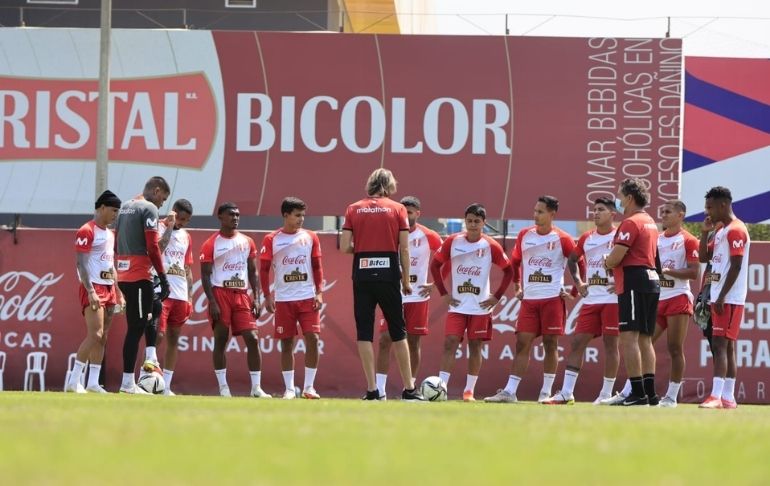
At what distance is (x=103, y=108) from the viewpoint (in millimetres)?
18938

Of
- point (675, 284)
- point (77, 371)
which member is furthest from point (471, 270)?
point (77, 371)

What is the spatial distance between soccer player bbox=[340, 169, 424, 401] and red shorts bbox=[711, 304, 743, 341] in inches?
119

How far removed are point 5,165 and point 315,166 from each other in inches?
182

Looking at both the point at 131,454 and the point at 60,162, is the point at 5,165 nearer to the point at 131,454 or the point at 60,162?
the point at 60,162

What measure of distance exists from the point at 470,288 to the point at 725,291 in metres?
3.80

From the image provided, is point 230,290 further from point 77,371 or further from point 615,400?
point 615,400

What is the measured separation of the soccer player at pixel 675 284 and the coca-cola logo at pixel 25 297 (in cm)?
858

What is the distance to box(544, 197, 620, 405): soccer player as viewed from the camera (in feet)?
49.7

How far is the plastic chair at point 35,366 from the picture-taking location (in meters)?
18.5

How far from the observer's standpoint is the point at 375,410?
10133 millimetres

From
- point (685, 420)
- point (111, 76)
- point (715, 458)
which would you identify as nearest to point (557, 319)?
point (685, 420)

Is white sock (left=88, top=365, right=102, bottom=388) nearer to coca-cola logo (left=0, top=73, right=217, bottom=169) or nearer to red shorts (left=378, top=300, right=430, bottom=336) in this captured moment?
red shorts (left=378, top=300, right=430, bottom=336)

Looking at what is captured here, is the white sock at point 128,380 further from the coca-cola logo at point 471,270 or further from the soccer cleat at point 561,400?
the soccer cleat at point 561,400

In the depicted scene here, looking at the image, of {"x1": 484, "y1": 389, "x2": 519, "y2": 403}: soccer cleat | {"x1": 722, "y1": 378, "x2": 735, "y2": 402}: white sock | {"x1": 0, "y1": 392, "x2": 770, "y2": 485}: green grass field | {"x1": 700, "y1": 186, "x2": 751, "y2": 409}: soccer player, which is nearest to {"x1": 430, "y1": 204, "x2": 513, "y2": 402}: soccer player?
{"x1": 484, "y1": 389, "x2": 519, "y2": 403}: soccer cleat
